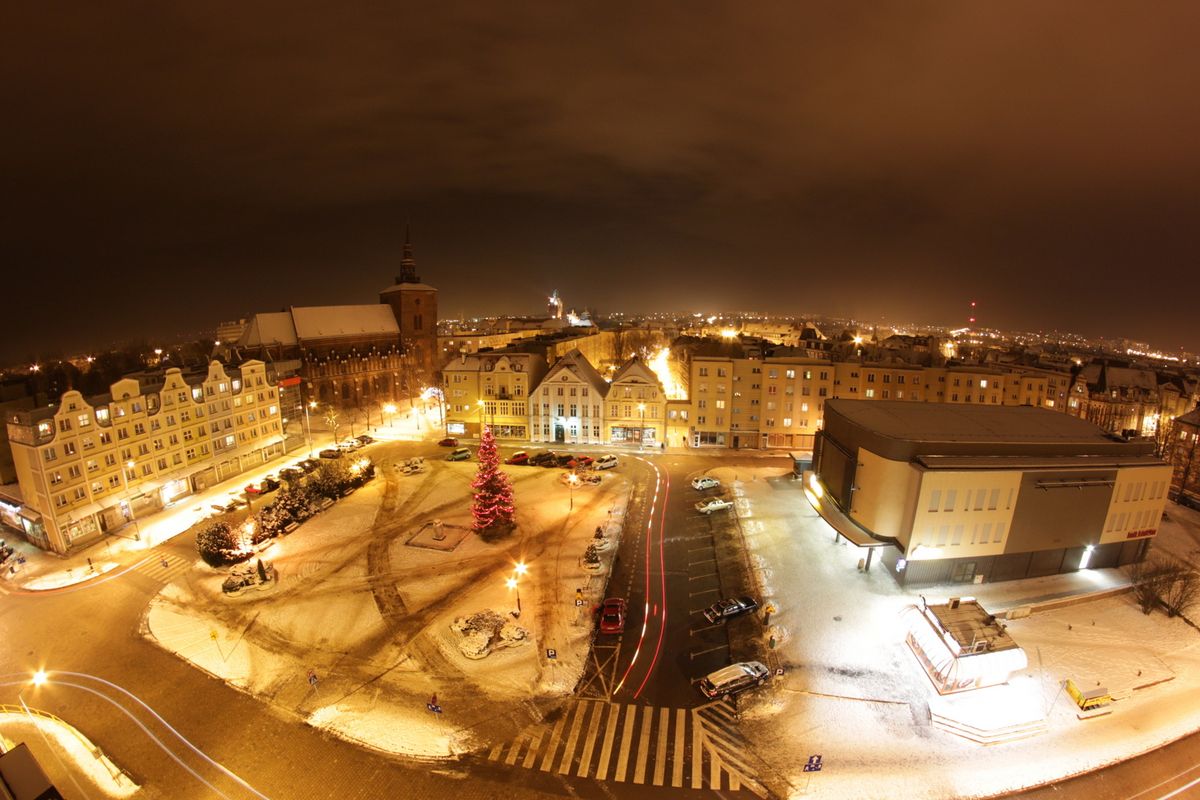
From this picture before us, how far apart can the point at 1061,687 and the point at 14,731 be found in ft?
149

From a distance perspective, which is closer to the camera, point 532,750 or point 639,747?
point 532,750

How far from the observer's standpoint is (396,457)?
2212 inches

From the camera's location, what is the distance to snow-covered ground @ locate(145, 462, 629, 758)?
22.7 meters

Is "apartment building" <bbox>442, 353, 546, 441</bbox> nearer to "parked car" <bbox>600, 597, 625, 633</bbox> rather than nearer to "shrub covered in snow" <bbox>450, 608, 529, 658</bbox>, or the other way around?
"shrub covered in snow" <bbox>450, 608, 529, 658</bbox>

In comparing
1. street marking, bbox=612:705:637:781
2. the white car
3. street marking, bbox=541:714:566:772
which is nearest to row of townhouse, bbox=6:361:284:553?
street marking, bbox=541:714:566:772

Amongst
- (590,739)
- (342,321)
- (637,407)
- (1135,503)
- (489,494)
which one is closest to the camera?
(590,739)

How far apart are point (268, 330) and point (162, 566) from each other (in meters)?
57.5

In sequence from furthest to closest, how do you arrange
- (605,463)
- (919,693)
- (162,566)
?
1. (605,463)
2. (162,566)
3. (919,693)

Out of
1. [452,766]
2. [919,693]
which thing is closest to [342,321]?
[452,766]

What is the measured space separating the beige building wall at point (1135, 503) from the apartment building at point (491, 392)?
4911 centimetres

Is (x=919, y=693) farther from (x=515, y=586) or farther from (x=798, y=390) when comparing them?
(x=798, y=390)

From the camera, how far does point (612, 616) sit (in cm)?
2795

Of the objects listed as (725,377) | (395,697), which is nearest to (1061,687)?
(395,697)

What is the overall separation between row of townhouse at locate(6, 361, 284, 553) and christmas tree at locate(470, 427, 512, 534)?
1074 inches
